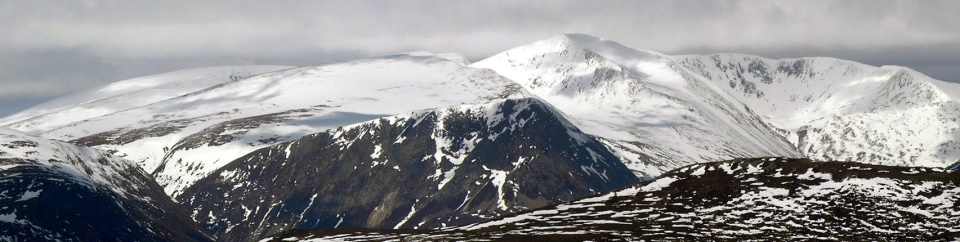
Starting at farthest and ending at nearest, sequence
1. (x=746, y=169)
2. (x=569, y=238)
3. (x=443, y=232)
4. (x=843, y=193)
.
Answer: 1. (x=746, y=169)
2. (x=443, y=232)
3. (x=843, y=193)
4. (x=569, y=238)

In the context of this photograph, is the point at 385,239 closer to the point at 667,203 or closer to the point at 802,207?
the point at 667,203

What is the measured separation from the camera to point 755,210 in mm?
154250

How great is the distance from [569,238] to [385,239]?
3242 cm

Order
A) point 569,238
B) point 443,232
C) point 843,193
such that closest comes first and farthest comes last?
point 569,238 < point 843,193 < point 443,232

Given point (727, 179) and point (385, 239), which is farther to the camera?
point (727, 179)

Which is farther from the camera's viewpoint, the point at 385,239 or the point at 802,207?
the point at 385,239

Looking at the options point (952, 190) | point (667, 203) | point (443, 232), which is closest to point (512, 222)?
point (443, 232)

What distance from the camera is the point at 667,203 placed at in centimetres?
16975

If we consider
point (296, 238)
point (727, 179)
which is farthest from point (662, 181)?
point (296, 238)

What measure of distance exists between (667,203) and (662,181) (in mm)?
17399

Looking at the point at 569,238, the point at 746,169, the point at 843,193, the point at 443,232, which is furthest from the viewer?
the point at 746,169

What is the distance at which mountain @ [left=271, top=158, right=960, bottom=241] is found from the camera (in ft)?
458

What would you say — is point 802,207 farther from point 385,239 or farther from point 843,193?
point 385,239

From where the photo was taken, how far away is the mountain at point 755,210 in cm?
13962
